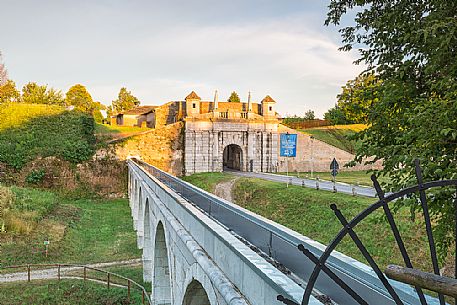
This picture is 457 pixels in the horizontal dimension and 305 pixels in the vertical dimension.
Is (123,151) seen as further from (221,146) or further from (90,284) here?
(90,284)

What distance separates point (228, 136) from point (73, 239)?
20832 millimetres

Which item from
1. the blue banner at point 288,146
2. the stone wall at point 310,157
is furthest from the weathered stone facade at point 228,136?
the blue banner at point 288,146

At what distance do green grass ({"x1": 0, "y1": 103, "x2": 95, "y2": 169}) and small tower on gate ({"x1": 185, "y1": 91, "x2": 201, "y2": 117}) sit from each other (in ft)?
32.4

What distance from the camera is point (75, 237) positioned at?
74.4 feet

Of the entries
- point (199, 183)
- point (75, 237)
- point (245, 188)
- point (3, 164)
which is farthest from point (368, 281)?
point (3, 164)

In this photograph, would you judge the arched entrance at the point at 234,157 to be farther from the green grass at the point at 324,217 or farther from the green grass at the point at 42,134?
the green grass at the point at 42,134

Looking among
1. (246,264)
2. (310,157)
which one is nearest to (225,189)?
(310,157)

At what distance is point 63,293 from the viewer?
1570 centimetres

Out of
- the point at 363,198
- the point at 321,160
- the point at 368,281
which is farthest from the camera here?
the point at 321,160

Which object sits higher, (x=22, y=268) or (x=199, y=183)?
(x=199, y=183)

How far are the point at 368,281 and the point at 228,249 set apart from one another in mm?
2021

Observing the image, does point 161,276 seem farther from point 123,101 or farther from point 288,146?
point 123,101

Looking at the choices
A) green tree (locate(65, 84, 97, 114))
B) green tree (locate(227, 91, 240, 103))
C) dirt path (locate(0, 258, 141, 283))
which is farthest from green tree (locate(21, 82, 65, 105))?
dirt path (locate(0, 258, 141, 283))

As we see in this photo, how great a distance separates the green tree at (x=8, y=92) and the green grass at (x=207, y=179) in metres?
→ 26.3
